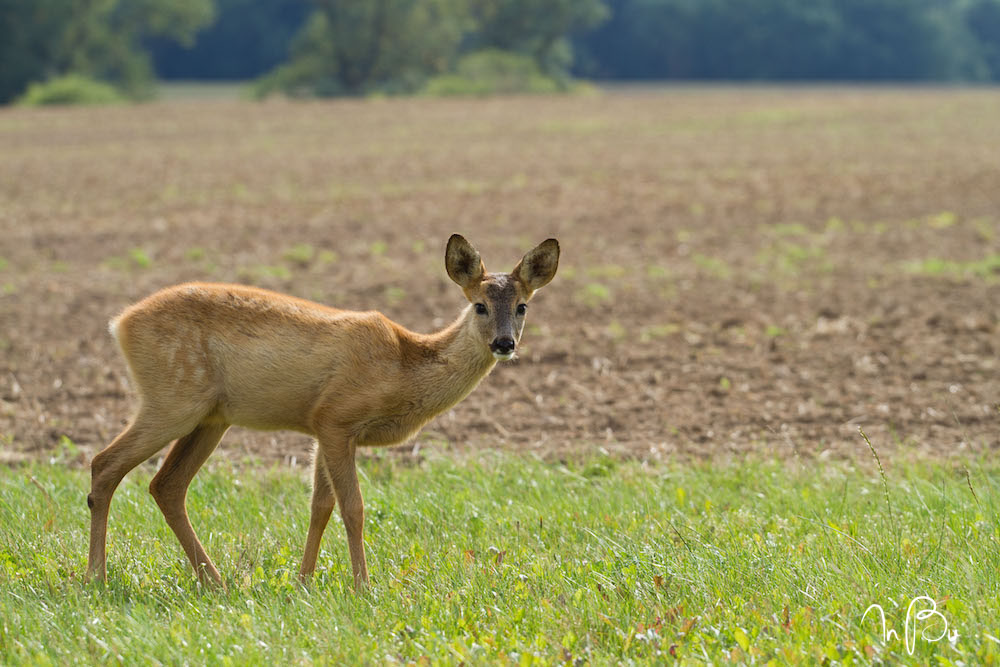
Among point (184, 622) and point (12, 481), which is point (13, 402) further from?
point (184, 622)

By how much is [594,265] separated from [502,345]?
396 inches

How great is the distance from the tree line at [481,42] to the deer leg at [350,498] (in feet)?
193

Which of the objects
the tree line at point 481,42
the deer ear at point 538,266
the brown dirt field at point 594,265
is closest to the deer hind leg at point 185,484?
the deer ear at point 538,266

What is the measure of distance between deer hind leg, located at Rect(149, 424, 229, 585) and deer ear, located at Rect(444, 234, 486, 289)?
4.48 ft

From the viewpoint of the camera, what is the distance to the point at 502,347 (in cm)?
569

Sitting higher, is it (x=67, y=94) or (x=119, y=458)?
(x=119, y=458)

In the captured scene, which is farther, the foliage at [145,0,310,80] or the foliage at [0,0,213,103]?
the foliage at [145,0,310,80]

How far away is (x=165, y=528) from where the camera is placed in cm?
630

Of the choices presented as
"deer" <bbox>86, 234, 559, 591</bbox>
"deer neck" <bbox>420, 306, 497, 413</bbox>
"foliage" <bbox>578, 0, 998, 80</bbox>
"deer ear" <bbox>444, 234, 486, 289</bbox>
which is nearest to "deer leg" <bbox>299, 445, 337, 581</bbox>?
"deer" <bbox>86, 234, 559, 591</bbox>

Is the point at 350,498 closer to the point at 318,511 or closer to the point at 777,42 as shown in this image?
the point at 318,511

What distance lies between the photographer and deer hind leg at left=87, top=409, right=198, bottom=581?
5559mm

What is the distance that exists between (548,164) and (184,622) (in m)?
23.2
